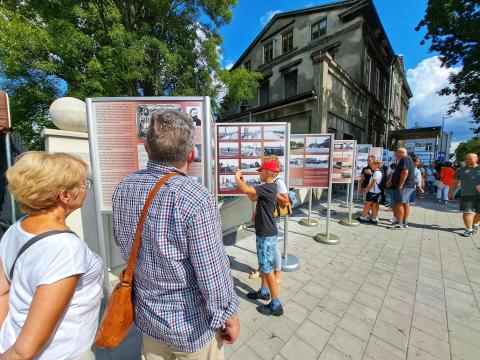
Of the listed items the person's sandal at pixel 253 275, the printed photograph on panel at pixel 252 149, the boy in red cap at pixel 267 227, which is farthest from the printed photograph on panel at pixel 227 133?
the person's sandal at pixel 253 275

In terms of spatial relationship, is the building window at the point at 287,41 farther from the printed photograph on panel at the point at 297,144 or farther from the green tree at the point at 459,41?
the printed photograph on panel at the point at 297,144

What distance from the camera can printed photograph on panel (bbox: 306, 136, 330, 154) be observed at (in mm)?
4359

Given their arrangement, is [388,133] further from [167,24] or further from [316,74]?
[167,24]

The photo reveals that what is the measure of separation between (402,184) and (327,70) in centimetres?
665

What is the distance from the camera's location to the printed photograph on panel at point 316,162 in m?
4.39

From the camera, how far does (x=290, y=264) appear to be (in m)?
3.57

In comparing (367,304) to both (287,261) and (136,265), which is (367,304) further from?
(136,265)

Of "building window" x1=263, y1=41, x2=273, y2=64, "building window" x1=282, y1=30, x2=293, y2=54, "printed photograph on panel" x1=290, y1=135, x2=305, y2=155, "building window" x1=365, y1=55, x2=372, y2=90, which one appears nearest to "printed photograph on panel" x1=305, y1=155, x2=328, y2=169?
"printed photograph on panel" x1=290, y1=135, x2=305, y2=155

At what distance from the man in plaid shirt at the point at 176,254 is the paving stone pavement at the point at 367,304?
3.98 feet

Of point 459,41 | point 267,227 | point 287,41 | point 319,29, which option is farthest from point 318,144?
point 287,41

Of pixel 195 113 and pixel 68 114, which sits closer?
pixel 195 113

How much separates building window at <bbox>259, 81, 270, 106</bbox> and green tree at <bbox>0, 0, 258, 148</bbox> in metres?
9.45

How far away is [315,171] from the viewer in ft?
14.6

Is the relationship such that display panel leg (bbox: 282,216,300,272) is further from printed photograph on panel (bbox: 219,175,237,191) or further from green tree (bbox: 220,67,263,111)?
green tree (bbox: 220,67,263,111)
